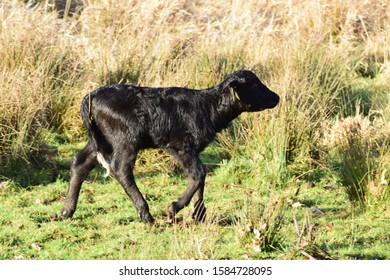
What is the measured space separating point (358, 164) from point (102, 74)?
13.4 feet

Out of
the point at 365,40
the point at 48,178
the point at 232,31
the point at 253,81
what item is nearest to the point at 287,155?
the point at 253,81

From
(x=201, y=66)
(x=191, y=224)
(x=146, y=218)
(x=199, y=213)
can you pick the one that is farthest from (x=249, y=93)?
(x=201, y=66)

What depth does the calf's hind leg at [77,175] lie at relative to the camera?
25.9 feet

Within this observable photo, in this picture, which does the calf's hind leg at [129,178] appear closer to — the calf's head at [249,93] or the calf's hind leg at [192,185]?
the calf's hind leg at [192,185]

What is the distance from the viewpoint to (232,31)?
1269cm

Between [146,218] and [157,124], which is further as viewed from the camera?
[157,124]

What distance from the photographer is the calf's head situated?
8.05 m

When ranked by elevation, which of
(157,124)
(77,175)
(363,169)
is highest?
(157,124)

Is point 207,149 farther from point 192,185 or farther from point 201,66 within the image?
point 192,185

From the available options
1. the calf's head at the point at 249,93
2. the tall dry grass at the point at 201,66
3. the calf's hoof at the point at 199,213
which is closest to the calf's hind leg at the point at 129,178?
the calf's hoof at the point at 199,213

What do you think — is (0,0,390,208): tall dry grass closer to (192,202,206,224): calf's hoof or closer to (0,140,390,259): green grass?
(0,140,390,259): green grass

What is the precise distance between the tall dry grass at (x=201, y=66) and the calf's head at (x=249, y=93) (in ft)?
3.45

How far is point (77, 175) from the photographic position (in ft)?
26.1

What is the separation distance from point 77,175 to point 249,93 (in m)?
1.90
